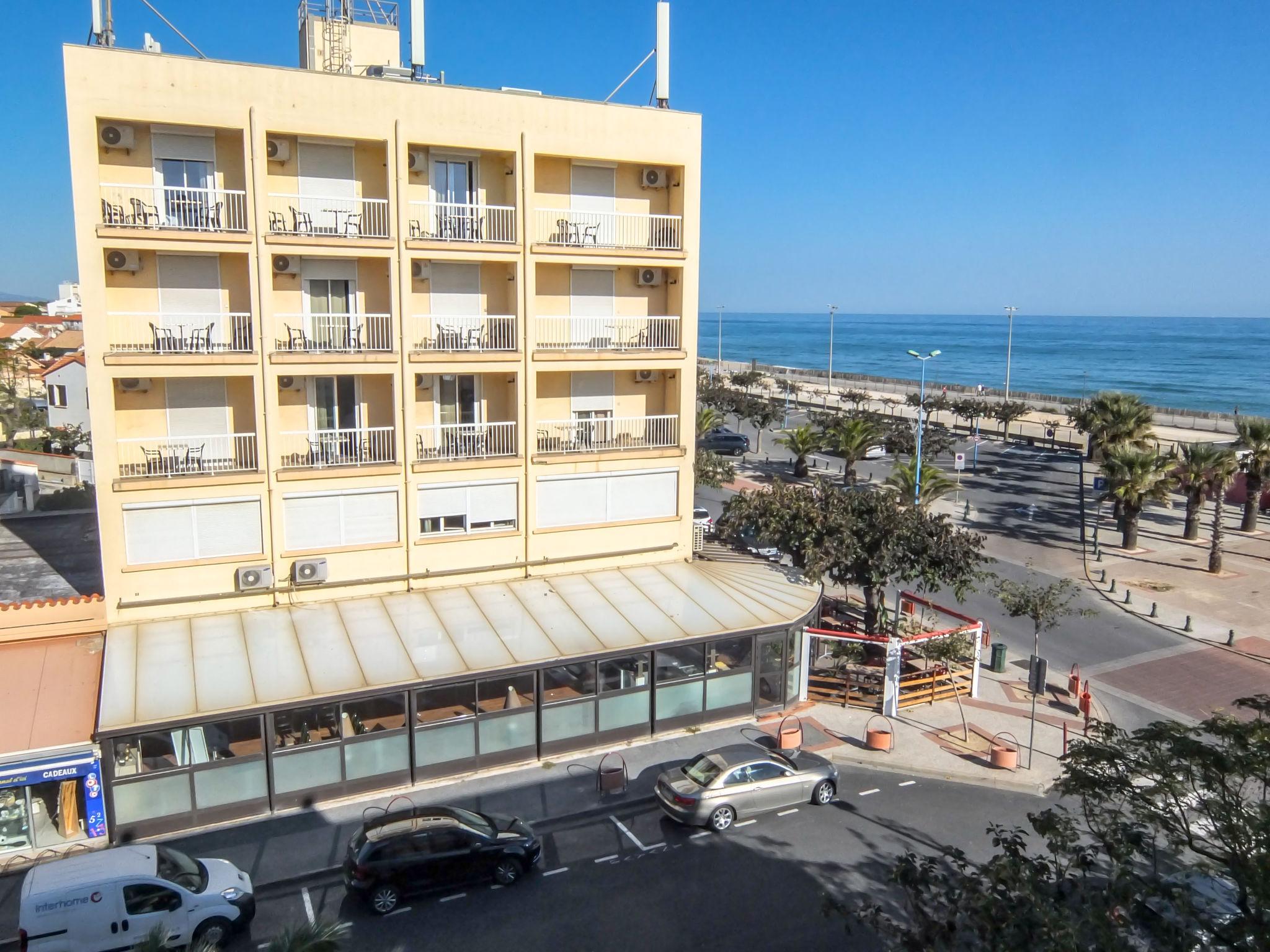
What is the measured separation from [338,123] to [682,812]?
16.1m

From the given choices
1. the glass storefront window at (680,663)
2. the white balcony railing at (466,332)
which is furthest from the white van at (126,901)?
the white balcony railing at (466,332)

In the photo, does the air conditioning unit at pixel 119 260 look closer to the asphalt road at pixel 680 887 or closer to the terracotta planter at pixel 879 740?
the asphalt road at pixel 680 887

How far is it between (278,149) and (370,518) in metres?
8.43

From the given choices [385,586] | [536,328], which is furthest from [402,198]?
[385,586]

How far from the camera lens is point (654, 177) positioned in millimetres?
24484

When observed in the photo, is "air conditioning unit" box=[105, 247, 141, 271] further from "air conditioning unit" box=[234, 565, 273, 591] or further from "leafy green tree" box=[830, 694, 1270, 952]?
"leafy green tree" box=[830, 694, 1270, 952]

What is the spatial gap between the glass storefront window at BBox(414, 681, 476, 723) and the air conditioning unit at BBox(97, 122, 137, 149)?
42.3ft

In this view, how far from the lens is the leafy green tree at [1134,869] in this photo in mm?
8047

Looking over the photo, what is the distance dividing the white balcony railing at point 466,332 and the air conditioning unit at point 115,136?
6.82 meters

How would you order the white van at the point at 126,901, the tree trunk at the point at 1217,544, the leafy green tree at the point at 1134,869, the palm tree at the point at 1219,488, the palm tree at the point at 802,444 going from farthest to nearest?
1. the palm tree at the point at 802,444
2. the palm tree at the point at 1219,488
3. the tree trunk at the point at 1217,544
4. the white van at the point at 126,901
5. the leafy green tree at the point at 1134,869

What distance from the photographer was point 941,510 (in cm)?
4334

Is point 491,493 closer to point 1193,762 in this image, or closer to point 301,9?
point 301,9

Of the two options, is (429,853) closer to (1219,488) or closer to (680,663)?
(680,663)

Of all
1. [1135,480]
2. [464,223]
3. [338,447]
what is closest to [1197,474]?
[1135,480]
